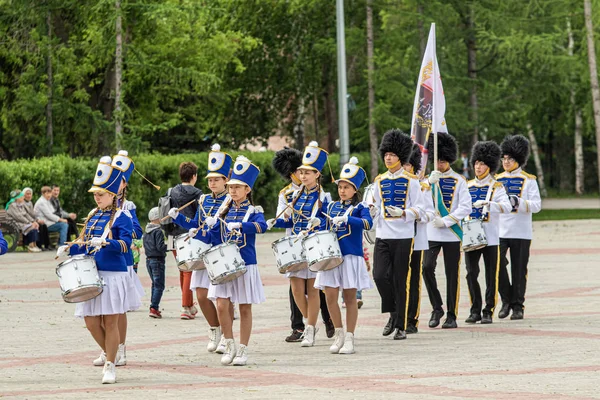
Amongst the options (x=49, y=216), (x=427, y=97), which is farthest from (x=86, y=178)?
(x=427, y=97)

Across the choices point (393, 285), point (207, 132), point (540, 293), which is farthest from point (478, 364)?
point (207, 132)

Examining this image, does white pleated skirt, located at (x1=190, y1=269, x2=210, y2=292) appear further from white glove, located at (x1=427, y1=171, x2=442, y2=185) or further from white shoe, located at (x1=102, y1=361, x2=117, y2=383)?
white glove, located at (x1=427, y1=171, x2=442, y2=185)

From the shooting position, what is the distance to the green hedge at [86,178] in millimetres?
29547

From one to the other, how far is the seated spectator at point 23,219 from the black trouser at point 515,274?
1366 centimetres

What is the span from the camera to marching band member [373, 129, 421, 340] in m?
13.5

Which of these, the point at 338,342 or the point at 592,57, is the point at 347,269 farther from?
the point at 592,57

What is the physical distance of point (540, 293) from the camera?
1770 cm

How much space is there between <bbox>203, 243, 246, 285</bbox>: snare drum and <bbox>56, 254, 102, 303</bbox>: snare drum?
Answer: 1.23 m

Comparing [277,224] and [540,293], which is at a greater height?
[277,224]

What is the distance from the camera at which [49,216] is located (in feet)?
89.4

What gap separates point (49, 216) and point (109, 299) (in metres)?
16.7

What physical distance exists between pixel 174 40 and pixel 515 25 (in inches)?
495

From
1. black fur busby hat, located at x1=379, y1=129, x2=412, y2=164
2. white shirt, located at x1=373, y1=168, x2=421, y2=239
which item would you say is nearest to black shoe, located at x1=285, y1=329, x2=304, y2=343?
white shirt, located at x1=373, y1=168, x2=421, y2=239

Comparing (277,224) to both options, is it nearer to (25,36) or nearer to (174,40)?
(25,36)
